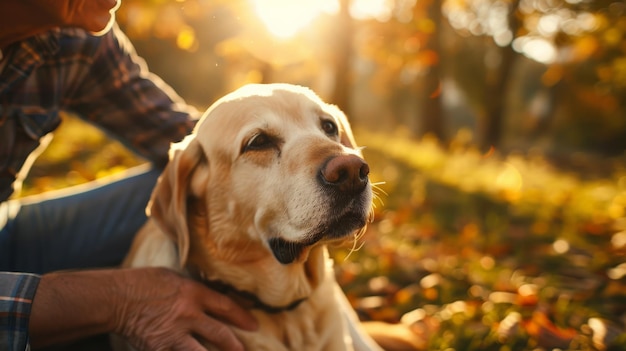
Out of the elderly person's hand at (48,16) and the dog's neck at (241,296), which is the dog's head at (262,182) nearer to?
the dog's neck at (241,296)

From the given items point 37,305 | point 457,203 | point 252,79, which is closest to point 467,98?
point 252,79

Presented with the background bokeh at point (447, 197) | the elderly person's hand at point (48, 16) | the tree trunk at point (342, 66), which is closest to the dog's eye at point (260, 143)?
the elderly person's hand at point (48, 16)

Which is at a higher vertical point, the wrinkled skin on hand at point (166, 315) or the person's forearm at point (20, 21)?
the person's forearm at point (20, 21)

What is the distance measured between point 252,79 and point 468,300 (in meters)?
8.17

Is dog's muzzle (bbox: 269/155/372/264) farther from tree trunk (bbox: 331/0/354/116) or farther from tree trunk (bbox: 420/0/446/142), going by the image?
tree trunk (bbox: 420/0/446/142)

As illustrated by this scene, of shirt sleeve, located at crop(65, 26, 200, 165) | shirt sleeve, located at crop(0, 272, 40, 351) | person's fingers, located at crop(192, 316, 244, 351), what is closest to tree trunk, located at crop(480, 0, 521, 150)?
shirt sleeve, located at crop(65, 26, 200, 165)

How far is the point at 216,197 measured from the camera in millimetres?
2072

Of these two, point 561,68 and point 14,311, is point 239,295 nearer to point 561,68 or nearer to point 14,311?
point 14,311

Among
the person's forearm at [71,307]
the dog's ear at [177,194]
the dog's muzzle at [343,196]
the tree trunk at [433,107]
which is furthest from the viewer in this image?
the tree trunk at [433,107]

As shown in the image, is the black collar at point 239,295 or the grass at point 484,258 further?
the grass at point 484,258

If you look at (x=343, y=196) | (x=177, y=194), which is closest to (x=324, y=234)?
(x=343, y=196)

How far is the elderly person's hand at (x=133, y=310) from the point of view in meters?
1.67

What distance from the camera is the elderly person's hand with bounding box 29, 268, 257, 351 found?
1.67 m

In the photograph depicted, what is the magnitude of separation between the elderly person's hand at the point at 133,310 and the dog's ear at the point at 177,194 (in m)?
0.18
